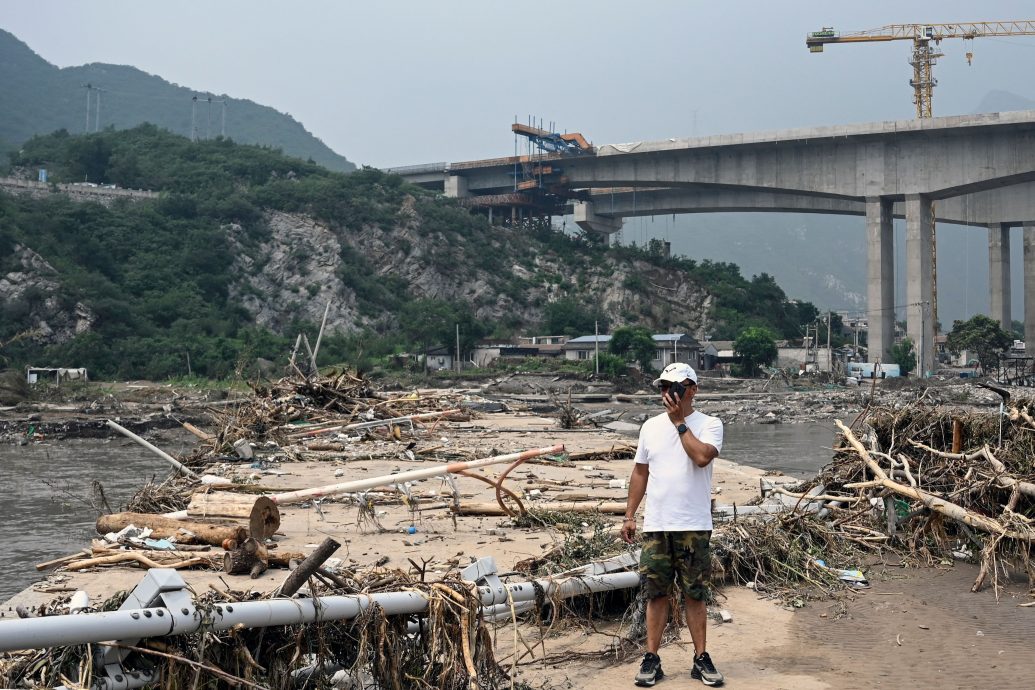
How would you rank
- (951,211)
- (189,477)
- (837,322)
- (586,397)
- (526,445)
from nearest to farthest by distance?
(189,477) < (526,445) < (586,397) < (951,211) < (837,322)

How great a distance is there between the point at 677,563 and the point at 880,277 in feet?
176

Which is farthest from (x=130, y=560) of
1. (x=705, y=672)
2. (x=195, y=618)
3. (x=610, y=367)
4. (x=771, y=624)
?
(x=610, y=367)

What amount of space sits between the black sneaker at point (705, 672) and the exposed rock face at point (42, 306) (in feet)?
158

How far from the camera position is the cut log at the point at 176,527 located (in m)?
7.89

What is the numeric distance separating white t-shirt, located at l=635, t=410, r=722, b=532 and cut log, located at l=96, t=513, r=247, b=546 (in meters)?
3.78

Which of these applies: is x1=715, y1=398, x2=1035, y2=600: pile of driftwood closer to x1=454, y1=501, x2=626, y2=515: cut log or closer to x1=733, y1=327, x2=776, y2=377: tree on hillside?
x1=454, y1=501, x2=626, y2=515: cut log

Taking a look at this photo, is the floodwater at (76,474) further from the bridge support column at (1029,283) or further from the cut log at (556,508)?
the bridge support column at (1029,283)

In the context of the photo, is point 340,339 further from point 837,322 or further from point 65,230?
point 837,322

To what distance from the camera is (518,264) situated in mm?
74625

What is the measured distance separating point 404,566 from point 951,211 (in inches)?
2756

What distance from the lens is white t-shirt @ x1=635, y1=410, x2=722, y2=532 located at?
487 cm

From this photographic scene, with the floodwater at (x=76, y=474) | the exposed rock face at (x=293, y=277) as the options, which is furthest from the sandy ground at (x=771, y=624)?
the exposed rock face at (x=293, y=277)

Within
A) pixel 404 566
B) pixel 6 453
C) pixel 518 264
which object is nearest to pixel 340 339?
pixel 518 264

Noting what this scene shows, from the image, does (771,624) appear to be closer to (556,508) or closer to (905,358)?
(556,508)
